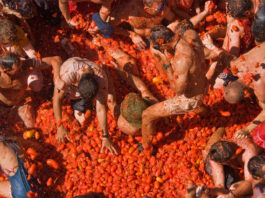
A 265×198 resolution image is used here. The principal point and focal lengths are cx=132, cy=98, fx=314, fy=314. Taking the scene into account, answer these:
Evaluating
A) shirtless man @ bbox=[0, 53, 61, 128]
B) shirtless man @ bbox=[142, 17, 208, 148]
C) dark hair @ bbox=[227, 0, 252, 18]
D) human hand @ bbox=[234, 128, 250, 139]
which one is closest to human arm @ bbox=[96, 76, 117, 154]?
shirtless man @ bbox=[142, 17, 208, 148]

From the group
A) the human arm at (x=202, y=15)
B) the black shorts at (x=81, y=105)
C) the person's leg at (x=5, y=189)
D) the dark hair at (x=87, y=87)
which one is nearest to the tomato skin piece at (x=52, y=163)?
the person's leg at (x=5, y=189)

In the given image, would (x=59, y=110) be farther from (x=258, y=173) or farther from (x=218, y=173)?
(x=258, y=173)

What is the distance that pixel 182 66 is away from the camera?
3.90 m

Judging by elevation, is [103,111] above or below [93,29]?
below

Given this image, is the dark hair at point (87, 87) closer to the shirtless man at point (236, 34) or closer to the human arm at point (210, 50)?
the human arm at point (210, 50)

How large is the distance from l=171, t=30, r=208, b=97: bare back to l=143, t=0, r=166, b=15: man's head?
914 mm

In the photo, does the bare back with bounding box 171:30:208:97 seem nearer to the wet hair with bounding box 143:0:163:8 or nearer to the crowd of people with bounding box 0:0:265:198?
the crowd of people with bounding box 0:0:265:198

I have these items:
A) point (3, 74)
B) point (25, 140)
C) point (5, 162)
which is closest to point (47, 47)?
point (3, 74)

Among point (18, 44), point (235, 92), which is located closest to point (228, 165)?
point (235, 92)

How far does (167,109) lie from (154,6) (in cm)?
170

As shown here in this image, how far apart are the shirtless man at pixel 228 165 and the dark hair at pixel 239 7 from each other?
185cm

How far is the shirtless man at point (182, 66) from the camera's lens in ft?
13.0

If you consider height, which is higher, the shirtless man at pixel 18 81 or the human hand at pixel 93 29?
the human hand at pixel 93 29

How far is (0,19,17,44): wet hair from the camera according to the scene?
483 cm
